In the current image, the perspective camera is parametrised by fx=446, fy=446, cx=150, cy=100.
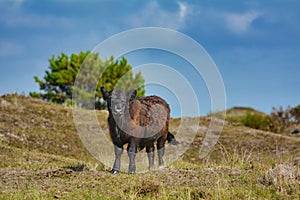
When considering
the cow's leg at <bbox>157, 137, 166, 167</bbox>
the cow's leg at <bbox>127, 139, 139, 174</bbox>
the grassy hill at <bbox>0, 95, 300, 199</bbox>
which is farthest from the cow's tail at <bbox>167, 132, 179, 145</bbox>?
the cow's leg at <bbox>127, 139, 139, 174</bbox>

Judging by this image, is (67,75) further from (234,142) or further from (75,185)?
(75,185)

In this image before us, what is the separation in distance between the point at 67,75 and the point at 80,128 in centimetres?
2140

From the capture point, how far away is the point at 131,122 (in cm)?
969

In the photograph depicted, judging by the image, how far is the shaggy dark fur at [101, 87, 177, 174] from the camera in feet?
30.2

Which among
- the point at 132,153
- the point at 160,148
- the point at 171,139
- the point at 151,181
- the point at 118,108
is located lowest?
the point at 151,181

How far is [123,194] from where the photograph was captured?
724 cm

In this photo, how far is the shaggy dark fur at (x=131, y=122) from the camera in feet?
30.2

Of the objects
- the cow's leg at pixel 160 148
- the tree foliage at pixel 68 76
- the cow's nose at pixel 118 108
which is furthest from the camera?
the tree foliage at pixel 68 76

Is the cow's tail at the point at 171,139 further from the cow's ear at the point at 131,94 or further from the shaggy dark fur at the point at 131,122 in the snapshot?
the cow's ear at the point at 131,94

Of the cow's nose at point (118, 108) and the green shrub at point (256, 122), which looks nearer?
the cow's nose at point (118, 108)

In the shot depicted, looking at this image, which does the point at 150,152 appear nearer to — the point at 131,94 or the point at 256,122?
the point at 131,94

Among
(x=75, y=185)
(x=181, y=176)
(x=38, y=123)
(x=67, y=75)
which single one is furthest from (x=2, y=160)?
(x=67, y=75)

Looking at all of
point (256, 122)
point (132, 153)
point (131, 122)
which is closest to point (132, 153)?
point (132, 153)

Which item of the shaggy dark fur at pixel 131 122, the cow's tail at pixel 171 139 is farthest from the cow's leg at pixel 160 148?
the cow's tail at pixel 171 139
